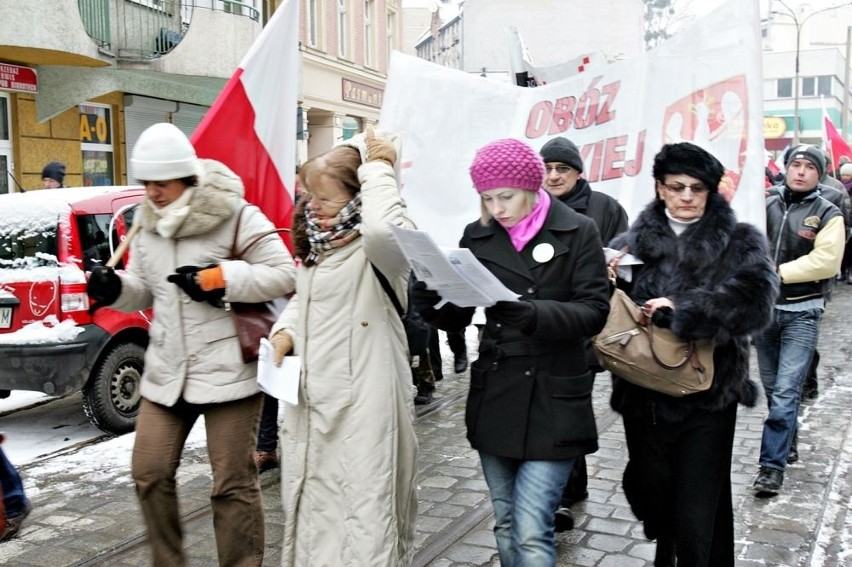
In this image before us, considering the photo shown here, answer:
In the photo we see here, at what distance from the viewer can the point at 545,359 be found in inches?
131

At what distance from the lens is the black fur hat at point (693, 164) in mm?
3641

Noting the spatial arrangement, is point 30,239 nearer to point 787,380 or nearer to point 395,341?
point 395,341

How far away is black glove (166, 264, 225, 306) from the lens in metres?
3.63

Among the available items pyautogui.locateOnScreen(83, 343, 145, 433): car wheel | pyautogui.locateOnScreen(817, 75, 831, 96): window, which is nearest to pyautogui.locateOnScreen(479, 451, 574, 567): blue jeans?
pyautogui.locateOnScreen(83, 343, 145, 433): car wheel

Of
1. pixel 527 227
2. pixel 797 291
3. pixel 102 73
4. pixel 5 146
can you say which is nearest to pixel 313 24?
pixel 102 73

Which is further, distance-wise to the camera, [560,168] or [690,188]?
[560,168]

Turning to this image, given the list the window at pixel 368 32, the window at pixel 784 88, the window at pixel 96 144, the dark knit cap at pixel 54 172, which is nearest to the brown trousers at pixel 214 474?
the dark knit cap at pixel 54 172

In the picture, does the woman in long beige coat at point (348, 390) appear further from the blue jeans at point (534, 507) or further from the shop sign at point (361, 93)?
the shop sign at point (361, 93)

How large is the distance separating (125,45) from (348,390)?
13.6 meters

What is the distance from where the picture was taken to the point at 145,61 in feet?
50.4

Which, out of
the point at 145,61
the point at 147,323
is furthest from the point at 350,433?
the point at 145,61

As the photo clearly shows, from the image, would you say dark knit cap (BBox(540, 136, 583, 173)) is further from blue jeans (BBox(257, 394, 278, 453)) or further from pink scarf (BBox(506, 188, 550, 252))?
blue jeans (BBox(257, 394, 278, 453))

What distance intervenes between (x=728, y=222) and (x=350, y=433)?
1597mm

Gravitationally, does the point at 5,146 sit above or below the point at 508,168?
above
